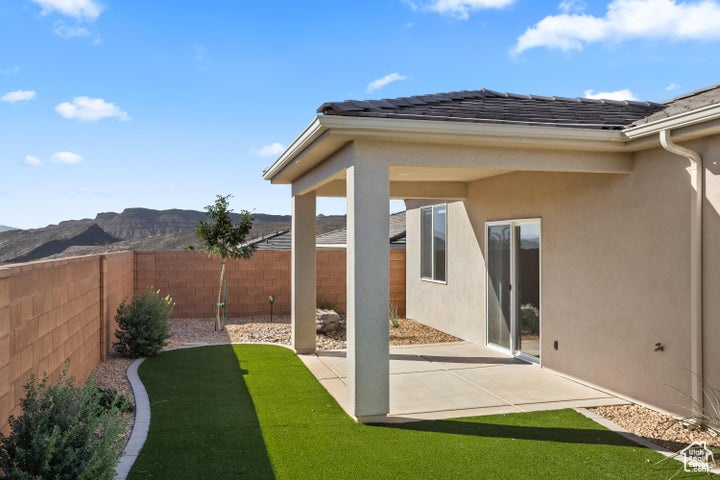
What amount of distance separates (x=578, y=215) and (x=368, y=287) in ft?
11.5

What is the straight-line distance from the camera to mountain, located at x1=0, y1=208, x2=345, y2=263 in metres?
35.2

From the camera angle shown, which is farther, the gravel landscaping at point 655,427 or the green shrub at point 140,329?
the green shrub at point 140,329

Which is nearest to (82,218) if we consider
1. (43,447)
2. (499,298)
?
(499,298)

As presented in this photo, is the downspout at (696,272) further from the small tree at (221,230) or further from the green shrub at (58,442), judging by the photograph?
the small tree at (221,230)

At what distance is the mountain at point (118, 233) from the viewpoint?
35.2m

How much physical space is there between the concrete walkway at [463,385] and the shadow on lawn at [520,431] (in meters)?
0.29

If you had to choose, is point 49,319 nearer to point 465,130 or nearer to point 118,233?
point 465,130

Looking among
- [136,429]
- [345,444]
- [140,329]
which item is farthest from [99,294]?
[345,444]

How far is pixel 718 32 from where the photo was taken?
11945 mm

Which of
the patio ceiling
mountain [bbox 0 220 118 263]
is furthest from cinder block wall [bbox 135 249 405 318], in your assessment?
mountain [bbox 0 220 118 263]

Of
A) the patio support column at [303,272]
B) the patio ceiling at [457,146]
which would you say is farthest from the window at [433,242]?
the patio ceiling at [457,146]

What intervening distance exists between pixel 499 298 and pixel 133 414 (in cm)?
625

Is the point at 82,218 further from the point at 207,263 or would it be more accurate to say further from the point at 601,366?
the point at 601,366

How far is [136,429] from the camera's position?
5.91m
